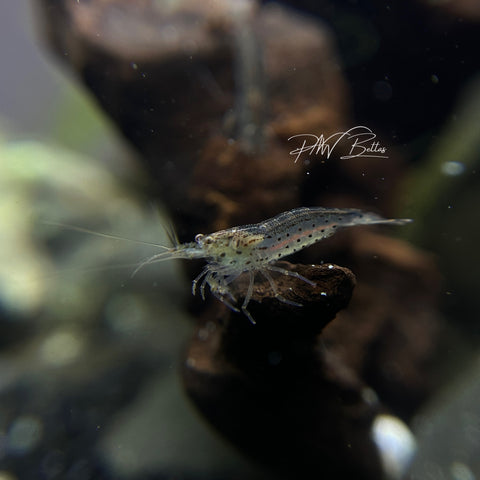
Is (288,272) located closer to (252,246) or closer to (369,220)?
(252,246)

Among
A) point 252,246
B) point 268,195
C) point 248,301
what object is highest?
point 268,195

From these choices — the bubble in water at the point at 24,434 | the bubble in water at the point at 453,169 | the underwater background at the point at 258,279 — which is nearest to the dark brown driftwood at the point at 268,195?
the underwater background at the point at 258,279

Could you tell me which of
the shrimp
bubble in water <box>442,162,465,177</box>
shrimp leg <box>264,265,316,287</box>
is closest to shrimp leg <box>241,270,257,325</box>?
the shrimp

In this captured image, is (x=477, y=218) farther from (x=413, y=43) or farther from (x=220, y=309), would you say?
(x=220, y=309)

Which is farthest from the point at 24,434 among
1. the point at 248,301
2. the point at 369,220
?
the point at 369,220

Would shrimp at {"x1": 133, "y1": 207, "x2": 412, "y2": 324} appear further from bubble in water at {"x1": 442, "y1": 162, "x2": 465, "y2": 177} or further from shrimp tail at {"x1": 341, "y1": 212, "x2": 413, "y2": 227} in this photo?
bubble in water at {"x1": 442, "y1": 162, "x2": 465, "y2": 177}

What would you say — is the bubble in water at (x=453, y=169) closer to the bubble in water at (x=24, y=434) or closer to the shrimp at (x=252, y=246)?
the shrimp at (x=252, y=246)

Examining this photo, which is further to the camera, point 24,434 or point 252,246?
point 24,434

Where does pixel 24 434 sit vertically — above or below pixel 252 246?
below
